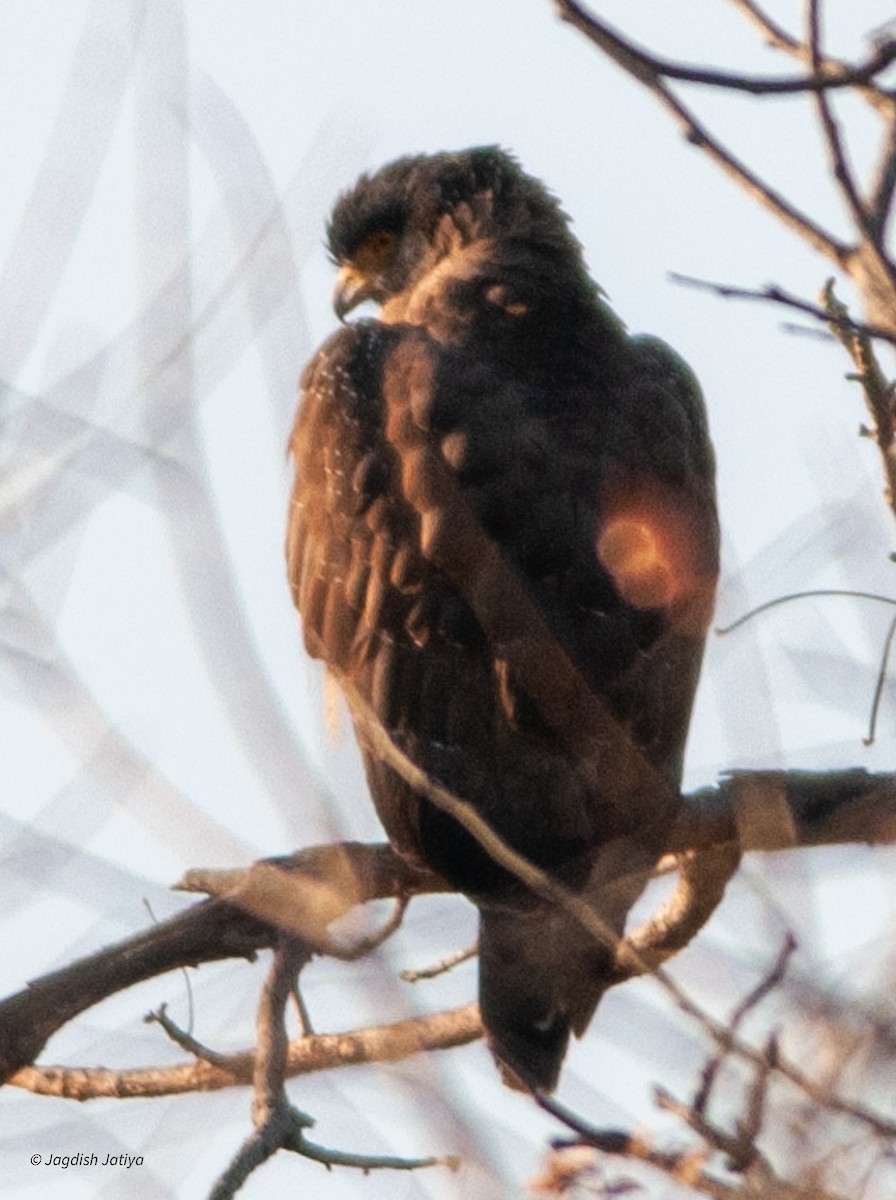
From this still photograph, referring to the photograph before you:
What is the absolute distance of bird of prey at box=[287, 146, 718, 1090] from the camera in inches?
185

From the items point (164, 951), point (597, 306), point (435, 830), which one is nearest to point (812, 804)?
point (435, 830)

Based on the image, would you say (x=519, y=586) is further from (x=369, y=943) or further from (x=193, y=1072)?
(x=369, y=943)

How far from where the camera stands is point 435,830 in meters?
4.76

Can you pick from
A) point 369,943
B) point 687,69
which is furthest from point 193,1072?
point 687,69

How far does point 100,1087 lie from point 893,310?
3069 millimetres

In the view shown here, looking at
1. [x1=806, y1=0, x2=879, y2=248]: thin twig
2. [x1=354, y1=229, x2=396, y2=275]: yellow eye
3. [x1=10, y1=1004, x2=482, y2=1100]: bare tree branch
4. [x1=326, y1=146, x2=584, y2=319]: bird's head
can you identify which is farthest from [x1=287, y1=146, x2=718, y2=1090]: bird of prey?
[x1=806, y1=0, x2=879, y2=248]: thin twig

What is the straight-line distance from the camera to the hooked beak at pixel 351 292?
24.6 feet

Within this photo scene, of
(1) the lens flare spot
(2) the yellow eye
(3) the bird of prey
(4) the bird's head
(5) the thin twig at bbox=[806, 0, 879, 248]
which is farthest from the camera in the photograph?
(2) the yellow eye

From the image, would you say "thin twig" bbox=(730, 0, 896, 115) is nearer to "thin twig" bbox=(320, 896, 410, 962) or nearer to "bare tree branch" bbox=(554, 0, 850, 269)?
"bare tree branch" bbox=(554, 0, 850, 269)

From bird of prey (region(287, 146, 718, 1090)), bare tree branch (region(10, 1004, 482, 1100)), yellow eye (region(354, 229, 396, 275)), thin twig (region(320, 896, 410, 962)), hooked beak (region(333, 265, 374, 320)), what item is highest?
yellow eye (region(354, 229, 396, 275))

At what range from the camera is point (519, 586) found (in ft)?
16.1

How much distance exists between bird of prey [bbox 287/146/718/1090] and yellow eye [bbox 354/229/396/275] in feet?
3.60

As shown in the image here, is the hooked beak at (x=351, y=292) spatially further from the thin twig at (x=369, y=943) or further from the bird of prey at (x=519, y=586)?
the thin twig at (x=369, y=943)

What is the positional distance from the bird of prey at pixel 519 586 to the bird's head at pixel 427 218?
71 cm
